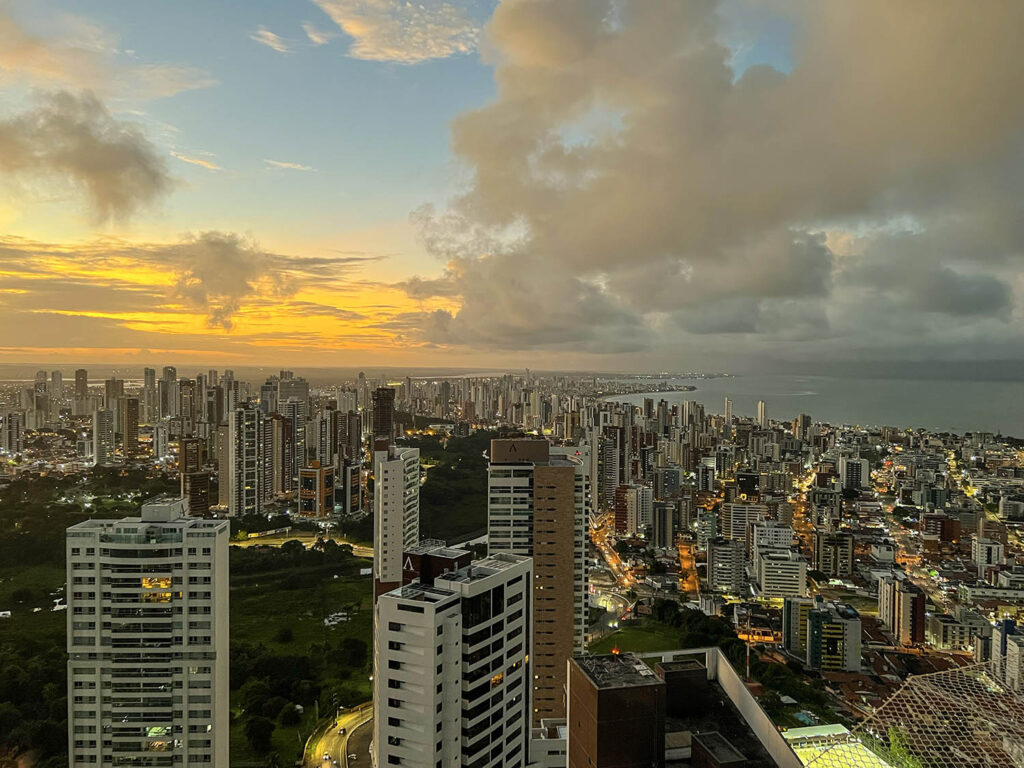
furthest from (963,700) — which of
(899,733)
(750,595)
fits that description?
(750,595)

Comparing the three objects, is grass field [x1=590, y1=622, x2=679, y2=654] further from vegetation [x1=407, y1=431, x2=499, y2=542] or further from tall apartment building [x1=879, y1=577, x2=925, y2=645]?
vegetation [x1=407, y1=431, x2=499, y2=542]

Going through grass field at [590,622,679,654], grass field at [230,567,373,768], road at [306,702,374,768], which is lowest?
grass field at [590,622,679,654]

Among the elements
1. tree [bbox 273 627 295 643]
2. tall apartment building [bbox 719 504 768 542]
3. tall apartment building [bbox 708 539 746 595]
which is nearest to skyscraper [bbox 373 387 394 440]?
tall apartment building [bbox 719 504 768 542]

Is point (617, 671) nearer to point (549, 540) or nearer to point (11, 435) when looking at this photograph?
point (549, 540)

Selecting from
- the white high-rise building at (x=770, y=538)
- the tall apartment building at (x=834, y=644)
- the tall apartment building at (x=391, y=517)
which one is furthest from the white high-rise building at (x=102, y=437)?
the tall apartment building at (x=834, y=644)

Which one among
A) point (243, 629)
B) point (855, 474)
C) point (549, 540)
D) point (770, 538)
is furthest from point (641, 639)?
point (855, 474)

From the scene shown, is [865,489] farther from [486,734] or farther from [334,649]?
[486,734]

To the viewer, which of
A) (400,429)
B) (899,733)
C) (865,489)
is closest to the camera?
(899,733)
